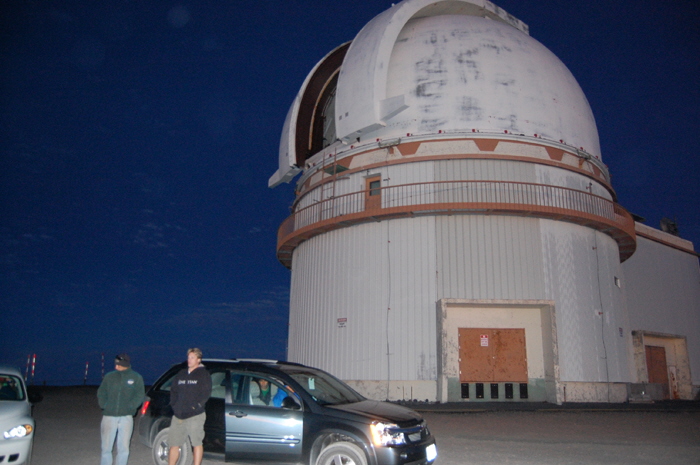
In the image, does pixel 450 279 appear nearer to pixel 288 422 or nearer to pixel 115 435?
pixel 288 422

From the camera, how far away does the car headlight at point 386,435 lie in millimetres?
5934

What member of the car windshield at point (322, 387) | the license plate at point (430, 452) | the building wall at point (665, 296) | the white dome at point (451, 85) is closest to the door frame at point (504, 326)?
the white dome at point (451, 85)

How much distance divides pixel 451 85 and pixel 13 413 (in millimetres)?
15243

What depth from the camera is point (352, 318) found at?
17375mm

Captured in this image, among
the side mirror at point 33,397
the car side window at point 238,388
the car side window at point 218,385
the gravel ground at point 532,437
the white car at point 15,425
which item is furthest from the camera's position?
the gravel ground at point 532,437

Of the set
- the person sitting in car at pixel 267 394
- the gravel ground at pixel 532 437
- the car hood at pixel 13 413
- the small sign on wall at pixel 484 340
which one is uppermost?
the small sign on wall at pixel 484 340

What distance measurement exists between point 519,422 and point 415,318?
511 cm

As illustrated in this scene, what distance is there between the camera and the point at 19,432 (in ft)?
20.7

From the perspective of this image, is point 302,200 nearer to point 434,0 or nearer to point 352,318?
point 352,318

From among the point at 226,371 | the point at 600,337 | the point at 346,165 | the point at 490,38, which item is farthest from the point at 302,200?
the point at 226,371

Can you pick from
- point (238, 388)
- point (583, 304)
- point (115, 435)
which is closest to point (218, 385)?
point (238, 388)

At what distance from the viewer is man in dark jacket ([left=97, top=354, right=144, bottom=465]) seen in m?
6.38

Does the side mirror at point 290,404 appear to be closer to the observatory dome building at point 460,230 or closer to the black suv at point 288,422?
the black suv at point 288,422

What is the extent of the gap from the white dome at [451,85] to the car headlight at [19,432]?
13.3m
